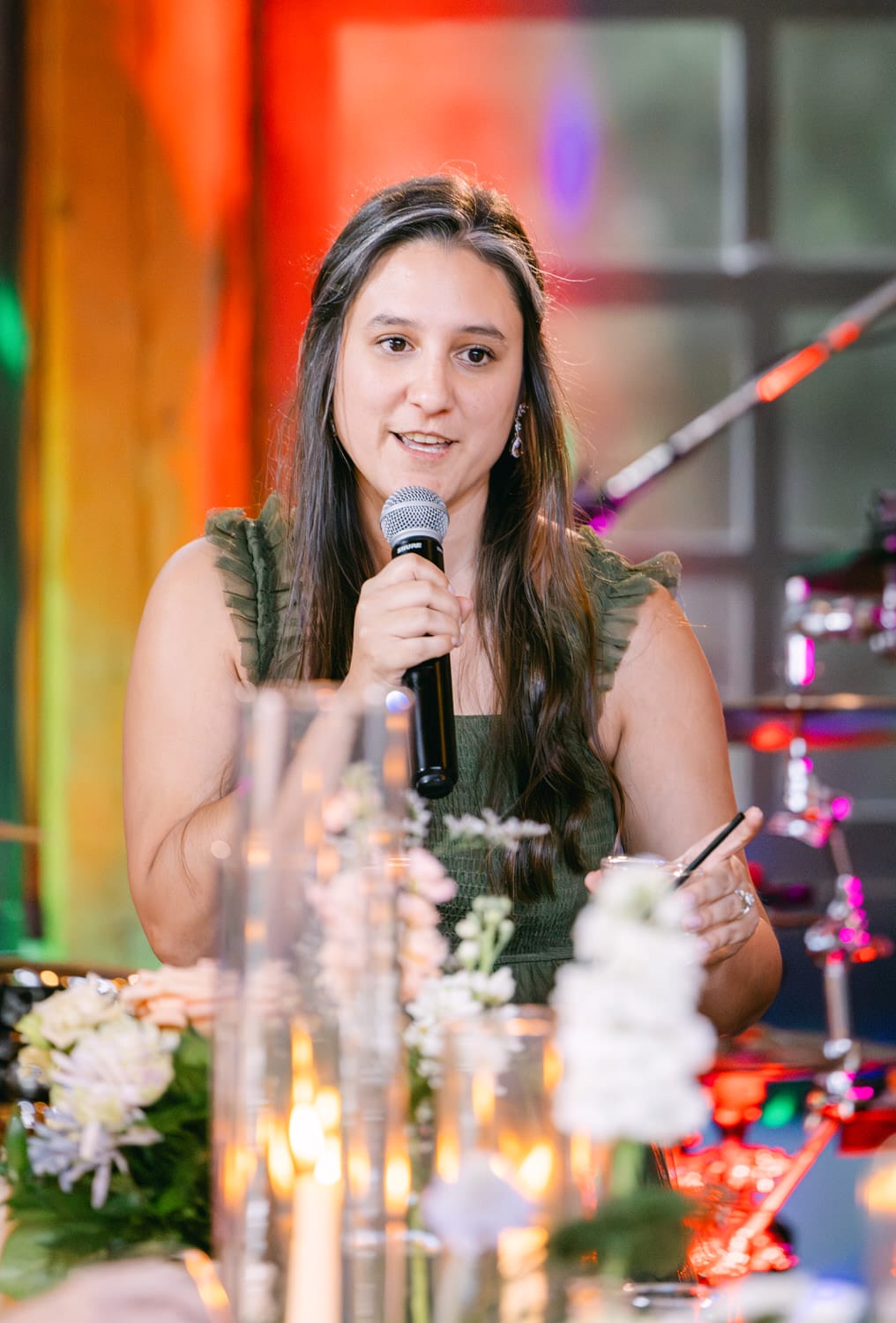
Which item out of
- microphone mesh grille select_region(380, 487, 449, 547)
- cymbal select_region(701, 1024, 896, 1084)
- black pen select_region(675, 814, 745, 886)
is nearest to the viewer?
black pen select_region(675, 814, 745, 886)

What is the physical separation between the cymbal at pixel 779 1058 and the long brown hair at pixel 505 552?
4.41 ft

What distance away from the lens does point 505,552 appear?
1.55m

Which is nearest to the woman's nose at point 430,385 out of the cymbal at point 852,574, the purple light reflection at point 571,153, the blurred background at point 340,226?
the cymbal at point 852,574

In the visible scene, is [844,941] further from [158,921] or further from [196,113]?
[196,113]

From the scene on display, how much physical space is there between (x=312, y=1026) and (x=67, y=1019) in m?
0.20

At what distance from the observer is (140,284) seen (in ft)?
11.6

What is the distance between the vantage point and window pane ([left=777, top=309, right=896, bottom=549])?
4.02 m

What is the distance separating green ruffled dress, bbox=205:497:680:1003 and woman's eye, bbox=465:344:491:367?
1.02ft

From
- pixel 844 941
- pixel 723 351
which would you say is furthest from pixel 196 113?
pixel 844 941

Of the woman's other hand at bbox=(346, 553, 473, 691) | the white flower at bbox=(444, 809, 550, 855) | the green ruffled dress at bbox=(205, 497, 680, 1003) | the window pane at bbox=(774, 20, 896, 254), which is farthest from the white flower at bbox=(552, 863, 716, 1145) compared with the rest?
the window pane at bbox=(774, 20, 896, 254)

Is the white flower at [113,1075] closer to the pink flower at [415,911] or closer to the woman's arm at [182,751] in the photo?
the pink flower at [415,911]

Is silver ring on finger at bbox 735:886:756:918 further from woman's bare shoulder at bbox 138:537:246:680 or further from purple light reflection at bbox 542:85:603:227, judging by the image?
purple light reflection at bbox 542:85:603:227

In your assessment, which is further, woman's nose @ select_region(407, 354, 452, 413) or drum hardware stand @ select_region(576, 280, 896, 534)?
drum hardware stand @ select_region(576, 280, 896, 534)

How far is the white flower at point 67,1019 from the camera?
72cm
